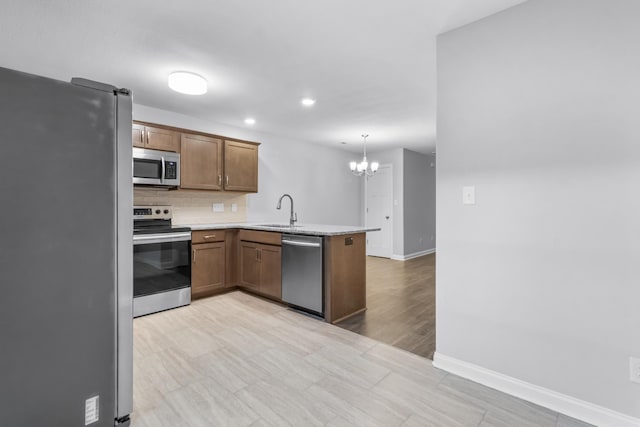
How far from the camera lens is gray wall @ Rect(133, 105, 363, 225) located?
4492 millimetres

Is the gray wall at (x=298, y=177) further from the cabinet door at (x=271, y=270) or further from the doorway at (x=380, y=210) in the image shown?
the cabinet door at (x=271, y=270)

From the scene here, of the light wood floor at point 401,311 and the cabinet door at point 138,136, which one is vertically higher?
the cabinet door at point 138,136

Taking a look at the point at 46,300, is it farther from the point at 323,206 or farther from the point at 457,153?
the point at 323,206

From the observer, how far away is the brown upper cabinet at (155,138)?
3.44m

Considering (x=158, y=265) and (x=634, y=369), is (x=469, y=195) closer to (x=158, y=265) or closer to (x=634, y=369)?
(x=634, y=369)

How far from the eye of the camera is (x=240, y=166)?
437cm

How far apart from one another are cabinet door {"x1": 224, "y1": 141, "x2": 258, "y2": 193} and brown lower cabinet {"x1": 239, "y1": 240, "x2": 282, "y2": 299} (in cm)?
89

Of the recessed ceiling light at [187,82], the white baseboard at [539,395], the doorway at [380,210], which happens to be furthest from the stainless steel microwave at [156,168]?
the doorway at [380,210]

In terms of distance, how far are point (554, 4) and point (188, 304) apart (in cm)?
409

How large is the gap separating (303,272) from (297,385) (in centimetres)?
132

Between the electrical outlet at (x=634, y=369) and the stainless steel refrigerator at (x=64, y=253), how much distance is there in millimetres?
2483

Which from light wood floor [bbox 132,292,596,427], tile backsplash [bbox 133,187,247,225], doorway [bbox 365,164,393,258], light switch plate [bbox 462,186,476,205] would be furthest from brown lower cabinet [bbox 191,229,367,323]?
doorway [bbox 365,164,393,258]

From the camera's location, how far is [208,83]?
10.2ft

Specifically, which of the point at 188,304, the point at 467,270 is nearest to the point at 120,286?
the point at 467,270
